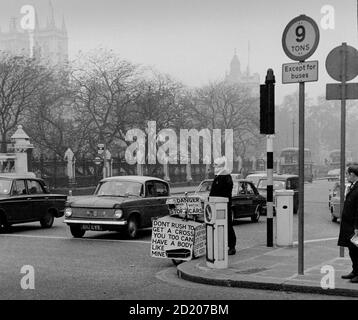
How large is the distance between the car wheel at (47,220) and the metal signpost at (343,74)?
9.53 metres

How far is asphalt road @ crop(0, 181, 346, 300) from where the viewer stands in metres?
7.80

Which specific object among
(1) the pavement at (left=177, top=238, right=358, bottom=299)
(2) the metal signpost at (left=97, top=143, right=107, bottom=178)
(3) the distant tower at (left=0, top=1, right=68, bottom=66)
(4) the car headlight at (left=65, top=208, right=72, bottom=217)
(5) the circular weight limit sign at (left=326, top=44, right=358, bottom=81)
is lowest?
(1) the pavement at (left=177, top=238, right=358, bottom=299)

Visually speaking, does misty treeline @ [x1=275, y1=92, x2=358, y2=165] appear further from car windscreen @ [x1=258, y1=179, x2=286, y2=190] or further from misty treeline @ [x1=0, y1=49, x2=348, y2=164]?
car windscreen @ [x1=258, y1=179, x2=286, y2=190]

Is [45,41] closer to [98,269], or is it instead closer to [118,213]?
[118,213]

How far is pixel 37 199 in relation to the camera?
1703 centimetres

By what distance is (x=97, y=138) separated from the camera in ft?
151

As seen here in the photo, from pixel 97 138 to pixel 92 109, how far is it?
93.2 inches

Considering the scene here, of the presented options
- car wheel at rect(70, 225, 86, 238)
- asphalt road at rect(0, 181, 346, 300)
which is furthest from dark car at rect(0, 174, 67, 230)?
car wheel at rect(70, 225, 86, 238)

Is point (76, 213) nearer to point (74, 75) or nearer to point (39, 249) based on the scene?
point (39, 249)

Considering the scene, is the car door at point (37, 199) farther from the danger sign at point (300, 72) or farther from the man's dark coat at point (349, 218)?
the man's dark coat at point (349, 218)

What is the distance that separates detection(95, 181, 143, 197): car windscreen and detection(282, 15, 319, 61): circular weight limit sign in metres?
7.28

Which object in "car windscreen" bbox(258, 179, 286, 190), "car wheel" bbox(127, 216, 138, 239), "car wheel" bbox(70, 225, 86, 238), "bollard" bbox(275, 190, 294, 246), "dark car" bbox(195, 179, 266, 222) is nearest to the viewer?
"bollard" bbox(275, 190, 294, 246)

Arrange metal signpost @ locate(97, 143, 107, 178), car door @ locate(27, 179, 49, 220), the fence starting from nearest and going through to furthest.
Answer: car door @ locate(27, 179, 49, 220) < metal signpost @ locate(97, 143, 107, 178) < the fence
